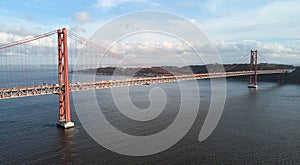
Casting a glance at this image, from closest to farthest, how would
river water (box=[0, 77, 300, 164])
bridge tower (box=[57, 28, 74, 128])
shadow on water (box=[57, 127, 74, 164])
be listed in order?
shadow on water (box=[57, 127, 74, 164]) → river water (box=[0, 77, 300, 164]) → bridge tower (box=[57, 28, 74, 128])

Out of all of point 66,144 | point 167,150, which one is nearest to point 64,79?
point 66,144

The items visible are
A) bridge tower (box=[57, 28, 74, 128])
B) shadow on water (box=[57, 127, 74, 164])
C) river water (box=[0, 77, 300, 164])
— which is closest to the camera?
shadow on water (box=[57, 127, 74, 164])

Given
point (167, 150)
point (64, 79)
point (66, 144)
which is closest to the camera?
point (167, 150)

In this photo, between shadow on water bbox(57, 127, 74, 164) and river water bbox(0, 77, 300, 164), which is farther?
river water bbox(0, 77, 300, 164)

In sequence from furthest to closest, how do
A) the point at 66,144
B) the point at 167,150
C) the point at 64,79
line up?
1. the point at 64,79
2. the point at 66,144
3. the point at 167,150

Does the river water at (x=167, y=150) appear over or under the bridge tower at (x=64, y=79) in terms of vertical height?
under

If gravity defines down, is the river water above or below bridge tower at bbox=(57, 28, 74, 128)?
below

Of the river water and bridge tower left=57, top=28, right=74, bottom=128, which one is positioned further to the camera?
bridge tower left=57, top=28, right=74, bottom=128

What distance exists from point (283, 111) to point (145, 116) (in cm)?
1747

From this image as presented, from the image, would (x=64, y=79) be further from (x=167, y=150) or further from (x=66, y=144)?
(x=167, y=150)

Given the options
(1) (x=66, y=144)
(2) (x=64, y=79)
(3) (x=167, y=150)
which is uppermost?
(2) (x=64, y=79)

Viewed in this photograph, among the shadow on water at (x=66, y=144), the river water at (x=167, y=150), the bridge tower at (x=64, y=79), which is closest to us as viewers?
the shadow on water at (x=66, y=144)

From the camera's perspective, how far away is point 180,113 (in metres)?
27.0

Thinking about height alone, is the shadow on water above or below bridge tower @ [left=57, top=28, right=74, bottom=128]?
below
